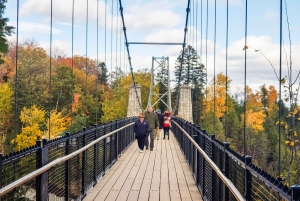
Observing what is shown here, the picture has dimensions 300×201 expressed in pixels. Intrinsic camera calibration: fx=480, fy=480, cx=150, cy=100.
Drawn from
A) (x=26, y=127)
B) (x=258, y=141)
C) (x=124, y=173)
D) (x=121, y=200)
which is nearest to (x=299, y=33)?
(x=124, y=173)

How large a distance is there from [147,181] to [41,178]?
3677 millimetres

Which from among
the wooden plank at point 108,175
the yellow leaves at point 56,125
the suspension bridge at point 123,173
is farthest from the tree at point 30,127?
the suspension bridge at point 123,173

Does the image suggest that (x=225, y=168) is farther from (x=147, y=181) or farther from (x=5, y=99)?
(x=5, y=99)

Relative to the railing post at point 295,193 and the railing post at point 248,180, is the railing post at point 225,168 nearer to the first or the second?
the railing post at point 248,180

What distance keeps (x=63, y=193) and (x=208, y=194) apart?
5.59 feet

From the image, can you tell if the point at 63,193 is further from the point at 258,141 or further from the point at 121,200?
the point at 258,141

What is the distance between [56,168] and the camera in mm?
4371

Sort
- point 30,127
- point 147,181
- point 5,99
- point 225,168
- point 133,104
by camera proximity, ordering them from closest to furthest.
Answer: point 225,168, point 147,181, point 133,104, point 5,99, point 30,127

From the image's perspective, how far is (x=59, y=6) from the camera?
42.5 meters

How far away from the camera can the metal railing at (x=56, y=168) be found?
3.18 metres

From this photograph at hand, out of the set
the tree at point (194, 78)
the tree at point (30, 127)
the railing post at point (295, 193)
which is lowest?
the tree at point (30, 127)

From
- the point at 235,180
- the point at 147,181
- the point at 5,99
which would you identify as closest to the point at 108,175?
the point at 147,181

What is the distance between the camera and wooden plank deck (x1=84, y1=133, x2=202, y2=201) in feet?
19.7

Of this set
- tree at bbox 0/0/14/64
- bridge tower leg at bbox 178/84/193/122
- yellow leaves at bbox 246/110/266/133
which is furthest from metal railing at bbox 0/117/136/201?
yellow leaves at bbox 246/110/266/133
